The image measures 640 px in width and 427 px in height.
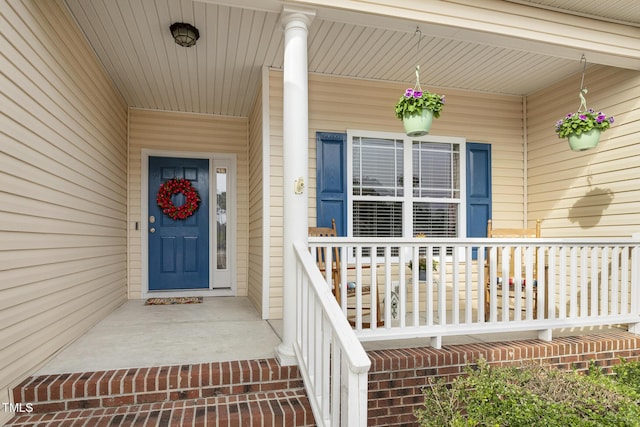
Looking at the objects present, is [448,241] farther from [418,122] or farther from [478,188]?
[478,188]

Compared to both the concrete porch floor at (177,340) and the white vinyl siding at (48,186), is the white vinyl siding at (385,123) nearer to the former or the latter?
the concrete porch floor at (177,340)

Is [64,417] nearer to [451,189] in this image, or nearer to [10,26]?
[10,26]

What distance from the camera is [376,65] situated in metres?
4.05

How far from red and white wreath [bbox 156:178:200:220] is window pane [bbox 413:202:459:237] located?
289 centimetres

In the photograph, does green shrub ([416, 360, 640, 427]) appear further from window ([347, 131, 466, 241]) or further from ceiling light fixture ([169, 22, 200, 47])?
ceiling light fixture ([169, 22, 200, 47])

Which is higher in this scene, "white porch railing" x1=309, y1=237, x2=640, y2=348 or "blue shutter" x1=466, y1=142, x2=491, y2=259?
"blue shutter" x1=466, y1=142, x2=491, y2=259

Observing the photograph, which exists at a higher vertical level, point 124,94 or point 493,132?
point 124,94

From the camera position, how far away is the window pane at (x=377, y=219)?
4.35 m

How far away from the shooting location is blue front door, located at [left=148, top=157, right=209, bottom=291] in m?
5.25

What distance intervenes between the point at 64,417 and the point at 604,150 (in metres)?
4.78

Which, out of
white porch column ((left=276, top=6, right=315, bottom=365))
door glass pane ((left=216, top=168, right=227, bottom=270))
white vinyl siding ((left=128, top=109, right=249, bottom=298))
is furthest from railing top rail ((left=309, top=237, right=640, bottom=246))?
door glass pane ((left=216, top=168, right=227, bottom=270))

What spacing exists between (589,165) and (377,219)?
2184 millimetres

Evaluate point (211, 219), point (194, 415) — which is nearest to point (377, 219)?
point (211, 219)

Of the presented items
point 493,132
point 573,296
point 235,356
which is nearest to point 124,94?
point 235,356
